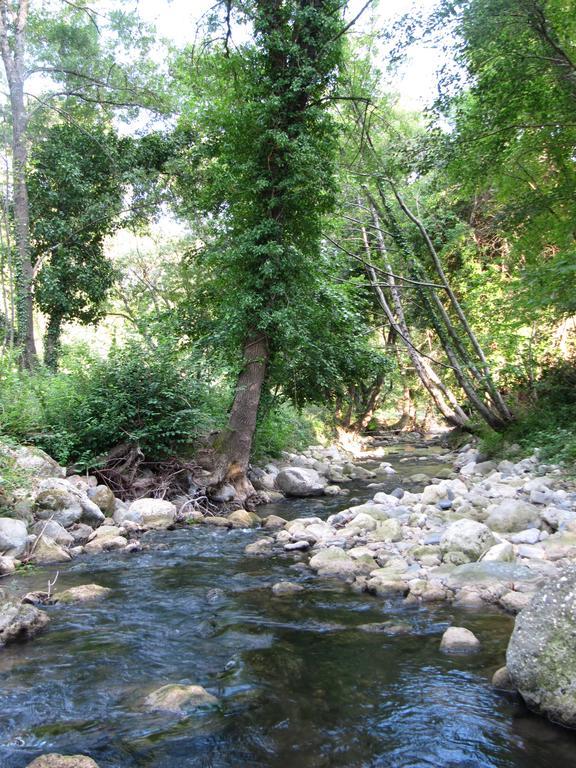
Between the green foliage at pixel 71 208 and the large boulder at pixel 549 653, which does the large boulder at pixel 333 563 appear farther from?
the green foliage at pixel 71 208

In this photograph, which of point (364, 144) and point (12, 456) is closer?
point (12, 456)

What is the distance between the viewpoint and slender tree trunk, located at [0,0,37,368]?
14.2 m

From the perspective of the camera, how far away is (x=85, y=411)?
9.03 meters

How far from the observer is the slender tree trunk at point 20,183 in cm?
1416

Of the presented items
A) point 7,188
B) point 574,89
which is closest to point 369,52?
point 574,89

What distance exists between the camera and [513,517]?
643cm

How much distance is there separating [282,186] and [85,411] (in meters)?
5.48

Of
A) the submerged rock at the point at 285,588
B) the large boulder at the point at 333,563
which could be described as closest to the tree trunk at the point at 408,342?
the large boulder at the point at 333,563

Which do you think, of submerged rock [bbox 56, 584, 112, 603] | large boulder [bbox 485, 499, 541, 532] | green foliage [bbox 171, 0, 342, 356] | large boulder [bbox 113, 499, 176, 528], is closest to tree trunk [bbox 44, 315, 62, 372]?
green foliage [bbox 171, 0, 342, 356]

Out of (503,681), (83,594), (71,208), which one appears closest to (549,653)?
(503,681)

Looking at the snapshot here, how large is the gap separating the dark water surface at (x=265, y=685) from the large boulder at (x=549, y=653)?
4.6 inches

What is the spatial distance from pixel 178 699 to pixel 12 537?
366 centimetres

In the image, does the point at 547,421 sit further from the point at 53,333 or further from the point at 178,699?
the point at 53,333

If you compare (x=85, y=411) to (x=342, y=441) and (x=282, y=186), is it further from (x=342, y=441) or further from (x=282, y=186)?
(x=342, y=441)
